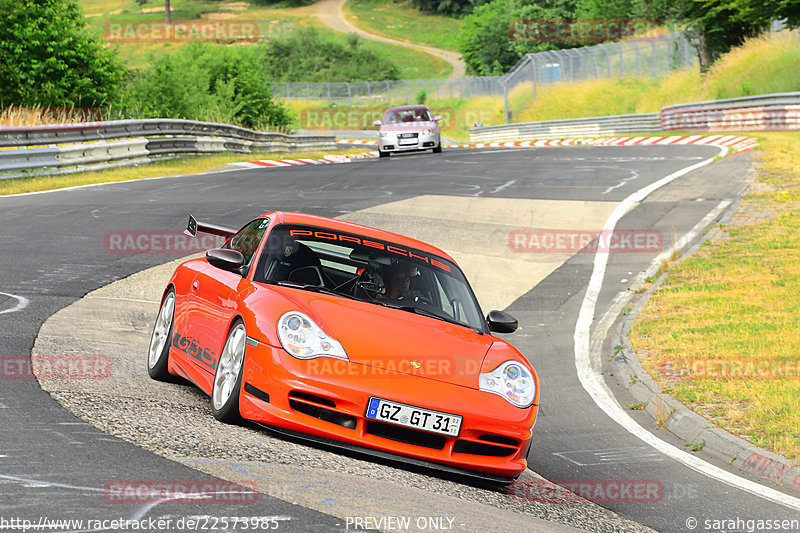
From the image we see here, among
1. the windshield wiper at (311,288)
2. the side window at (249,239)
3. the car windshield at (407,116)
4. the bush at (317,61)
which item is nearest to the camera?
the windshield wiper at (311,288)

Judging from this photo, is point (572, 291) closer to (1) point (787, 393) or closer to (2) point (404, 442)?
(1) point (787, 393)

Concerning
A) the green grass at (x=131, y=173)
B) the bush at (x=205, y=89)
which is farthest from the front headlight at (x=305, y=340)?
the bush at (x=205, y=89)

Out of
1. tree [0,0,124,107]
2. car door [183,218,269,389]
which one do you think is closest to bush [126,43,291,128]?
tree [0,0,124,107]

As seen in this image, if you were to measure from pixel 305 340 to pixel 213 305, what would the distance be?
134 centimetres

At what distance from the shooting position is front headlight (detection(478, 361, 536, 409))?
617cm

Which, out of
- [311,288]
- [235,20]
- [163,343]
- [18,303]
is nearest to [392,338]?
[311,288]

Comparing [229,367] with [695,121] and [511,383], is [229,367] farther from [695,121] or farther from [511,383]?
[695,121]

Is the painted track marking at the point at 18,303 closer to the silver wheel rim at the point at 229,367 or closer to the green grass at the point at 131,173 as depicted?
the silver wheel rim at the point at 229,367

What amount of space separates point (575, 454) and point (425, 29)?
134160mm

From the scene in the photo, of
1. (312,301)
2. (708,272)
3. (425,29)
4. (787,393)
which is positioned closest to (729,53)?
(708,272)

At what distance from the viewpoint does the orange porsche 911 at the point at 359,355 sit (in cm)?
577

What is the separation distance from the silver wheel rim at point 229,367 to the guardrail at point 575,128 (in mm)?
39932

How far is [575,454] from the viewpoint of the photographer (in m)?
7.33

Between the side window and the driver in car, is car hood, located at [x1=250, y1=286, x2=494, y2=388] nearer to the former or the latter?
the driver in car
